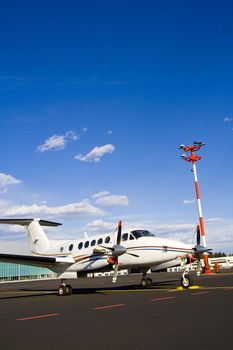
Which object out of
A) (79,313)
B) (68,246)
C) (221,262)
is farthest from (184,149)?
(79,313)

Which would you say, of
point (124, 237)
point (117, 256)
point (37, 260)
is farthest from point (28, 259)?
point (124, 237)

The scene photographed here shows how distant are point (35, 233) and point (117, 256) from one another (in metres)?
9.67

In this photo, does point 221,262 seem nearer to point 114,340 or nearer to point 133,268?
point 133,268

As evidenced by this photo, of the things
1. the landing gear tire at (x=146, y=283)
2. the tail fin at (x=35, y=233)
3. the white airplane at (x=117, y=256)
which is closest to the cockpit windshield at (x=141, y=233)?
the white airplane at (x=117, y=256)

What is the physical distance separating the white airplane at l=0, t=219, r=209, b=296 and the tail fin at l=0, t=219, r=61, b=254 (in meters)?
4.65

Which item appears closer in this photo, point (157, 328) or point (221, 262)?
point (157, 328)

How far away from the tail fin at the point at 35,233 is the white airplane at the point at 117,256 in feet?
15.3

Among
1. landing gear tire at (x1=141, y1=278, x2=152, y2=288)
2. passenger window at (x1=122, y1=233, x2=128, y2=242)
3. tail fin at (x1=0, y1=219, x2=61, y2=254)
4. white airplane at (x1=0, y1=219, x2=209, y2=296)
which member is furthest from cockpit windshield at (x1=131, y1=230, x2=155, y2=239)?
tail fin at (x1=0, y1=219, x2=61, y2=254)

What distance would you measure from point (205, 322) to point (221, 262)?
48817 millimetres

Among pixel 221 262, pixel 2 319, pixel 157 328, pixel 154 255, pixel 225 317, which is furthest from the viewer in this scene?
pixel 221 262

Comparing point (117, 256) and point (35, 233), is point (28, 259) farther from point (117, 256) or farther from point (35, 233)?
point (35, 233)

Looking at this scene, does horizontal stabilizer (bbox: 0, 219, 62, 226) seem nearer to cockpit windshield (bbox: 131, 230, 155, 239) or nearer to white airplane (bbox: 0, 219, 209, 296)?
white airplane (bbox: 0, 219, 209, 296)

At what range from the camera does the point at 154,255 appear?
785 inches

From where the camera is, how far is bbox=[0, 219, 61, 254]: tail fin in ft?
87.1
